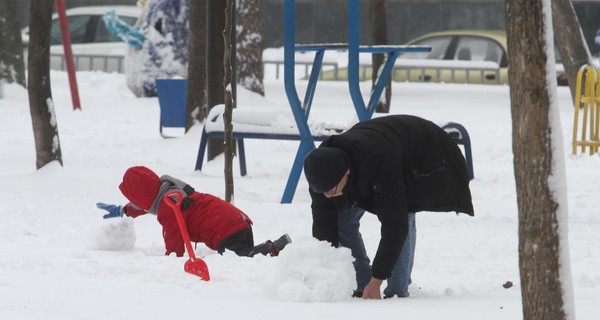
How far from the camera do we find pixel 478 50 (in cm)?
2177

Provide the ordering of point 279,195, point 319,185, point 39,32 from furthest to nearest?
point 39,32
point 279,195
point 319,185

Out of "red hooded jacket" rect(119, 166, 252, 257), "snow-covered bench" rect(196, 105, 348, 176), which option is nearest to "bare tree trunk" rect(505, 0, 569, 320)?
"red hooded jacket" rect(119, 166, 252, 257)

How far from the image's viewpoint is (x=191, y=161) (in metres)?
11.7

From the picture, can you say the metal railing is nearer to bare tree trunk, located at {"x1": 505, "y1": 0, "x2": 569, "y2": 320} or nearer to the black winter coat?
the black winter coat

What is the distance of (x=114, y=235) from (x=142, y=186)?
370 mm

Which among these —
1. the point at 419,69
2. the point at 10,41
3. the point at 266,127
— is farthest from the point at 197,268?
the point at 419,69

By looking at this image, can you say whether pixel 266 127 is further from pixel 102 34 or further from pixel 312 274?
pixel 102 34

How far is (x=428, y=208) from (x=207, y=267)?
1169 millimetres

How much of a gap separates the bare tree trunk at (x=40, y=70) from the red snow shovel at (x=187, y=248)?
386cm

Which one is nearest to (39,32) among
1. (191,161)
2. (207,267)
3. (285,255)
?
(191,161)

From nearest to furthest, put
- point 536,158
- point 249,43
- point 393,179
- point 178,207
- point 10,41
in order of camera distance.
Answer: point 536,158
point 393,179
point 178,207
point 249,43
point 10,41

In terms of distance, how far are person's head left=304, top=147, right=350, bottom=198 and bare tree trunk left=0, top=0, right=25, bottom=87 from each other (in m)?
14.7

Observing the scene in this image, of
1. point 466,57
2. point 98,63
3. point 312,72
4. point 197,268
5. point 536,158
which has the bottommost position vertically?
point 98,63

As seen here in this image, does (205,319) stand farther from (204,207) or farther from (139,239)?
(139,239)
